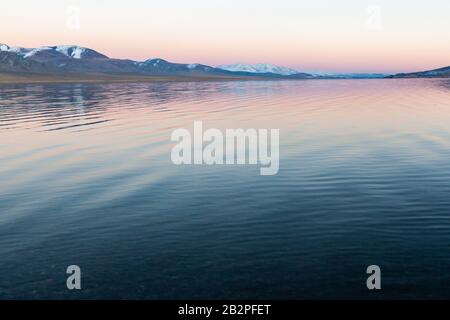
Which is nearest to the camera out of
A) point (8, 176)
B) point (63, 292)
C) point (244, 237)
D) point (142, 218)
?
point (63, 292)

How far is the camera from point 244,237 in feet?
54.9

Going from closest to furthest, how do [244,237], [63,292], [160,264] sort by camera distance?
[63,292] → [160,264] → [244,237]

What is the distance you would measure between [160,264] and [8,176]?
16676 millimetres

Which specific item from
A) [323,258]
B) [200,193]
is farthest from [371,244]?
[200,193]

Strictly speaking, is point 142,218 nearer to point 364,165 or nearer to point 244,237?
point 244,237

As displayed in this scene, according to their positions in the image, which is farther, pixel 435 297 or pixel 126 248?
pixel 126 248

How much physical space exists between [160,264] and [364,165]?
1811 cm

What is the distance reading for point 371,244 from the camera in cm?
1579

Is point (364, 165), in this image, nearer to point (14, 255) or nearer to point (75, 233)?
point (75, 233)

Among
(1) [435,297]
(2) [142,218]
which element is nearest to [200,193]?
(2) [142,218]
